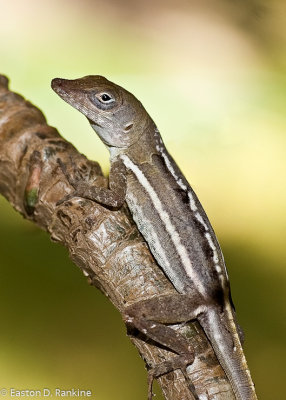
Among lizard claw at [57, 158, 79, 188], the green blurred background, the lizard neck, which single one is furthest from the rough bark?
the green blurred background

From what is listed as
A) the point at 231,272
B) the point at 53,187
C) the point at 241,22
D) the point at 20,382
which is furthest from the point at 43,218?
the point at 241,22

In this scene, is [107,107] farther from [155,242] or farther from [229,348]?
[229,348]

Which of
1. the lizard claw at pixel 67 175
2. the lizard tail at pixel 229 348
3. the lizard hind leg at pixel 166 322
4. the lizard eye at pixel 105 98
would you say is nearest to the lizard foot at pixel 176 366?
the lizard hind leg at pixel 166 322

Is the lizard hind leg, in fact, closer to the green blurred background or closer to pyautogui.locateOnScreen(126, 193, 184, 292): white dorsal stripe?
pyautogui.locateOnScreen(126, 193, 184, 292): white dorsal stripe

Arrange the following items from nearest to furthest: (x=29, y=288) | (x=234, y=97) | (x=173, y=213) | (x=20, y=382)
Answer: (x=173, y=213) < (x=20, y=382) < (x=29, y=288) < (x=234, y=97)

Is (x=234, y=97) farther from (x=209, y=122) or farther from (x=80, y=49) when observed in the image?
(x=80, y=49)

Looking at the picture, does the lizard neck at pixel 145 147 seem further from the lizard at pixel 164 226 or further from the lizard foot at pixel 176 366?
the lizard foot at pixel 176 366
